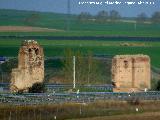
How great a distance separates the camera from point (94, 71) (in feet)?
213

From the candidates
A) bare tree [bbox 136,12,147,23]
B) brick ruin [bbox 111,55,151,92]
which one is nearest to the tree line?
bare tree [bbox 136,12,147,23]

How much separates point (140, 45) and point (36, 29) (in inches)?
1091

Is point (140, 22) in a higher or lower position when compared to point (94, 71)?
higher

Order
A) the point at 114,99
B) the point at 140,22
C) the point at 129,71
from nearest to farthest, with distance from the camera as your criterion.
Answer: the point at 114,99
the point at 129,71
the point at 140,22

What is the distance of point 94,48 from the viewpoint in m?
89.4

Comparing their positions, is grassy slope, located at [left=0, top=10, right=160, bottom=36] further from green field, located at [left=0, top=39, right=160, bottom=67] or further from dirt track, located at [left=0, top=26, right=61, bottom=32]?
green field, located at [left=0, top=39, right=160, bottom=67]

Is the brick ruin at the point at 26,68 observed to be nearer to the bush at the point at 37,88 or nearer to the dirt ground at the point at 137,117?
the bush at the point at 37,88

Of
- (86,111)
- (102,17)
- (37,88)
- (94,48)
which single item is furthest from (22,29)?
(86,111)

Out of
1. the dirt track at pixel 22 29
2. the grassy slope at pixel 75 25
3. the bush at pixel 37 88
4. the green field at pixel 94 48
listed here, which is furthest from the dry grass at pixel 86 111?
the dirt track at pixel 22 29

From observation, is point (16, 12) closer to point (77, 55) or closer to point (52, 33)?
point (52, 33)

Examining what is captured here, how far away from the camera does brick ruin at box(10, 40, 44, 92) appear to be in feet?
153

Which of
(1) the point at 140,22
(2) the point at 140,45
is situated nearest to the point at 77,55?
(2) the point at 140,45

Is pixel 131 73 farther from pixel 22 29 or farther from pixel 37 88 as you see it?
pixel 22 29

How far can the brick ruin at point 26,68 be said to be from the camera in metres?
46.7
